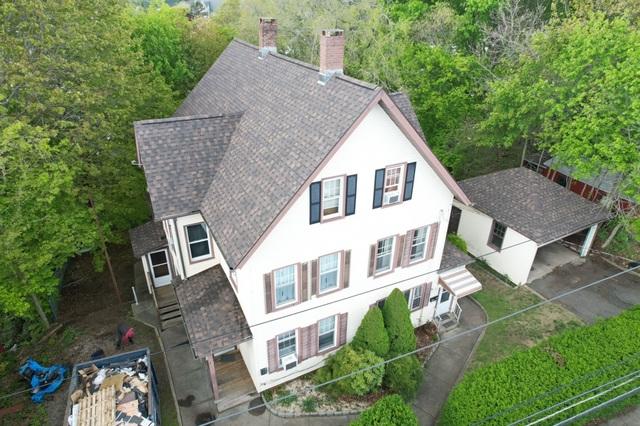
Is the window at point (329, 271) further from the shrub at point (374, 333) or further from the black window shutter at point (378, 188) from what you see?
the black window shutter at point (378, 188)

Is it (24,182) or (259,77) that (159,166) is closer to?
(24,182)

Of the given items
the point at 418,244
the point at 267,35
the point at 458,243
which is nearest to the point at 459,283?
the point at 418,244

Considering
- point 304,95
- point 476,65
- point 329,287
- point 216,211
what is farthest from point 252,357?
point 476,65

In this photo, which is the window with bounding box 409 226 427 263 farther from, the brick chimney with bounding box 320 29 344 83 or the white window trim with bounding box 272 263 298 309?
the brick chimney with bounding box 320 29 344 83

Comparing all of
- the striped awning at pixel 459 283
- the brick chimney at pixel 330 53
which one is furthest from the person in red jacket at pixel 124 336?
the striped awning at pixel 459 283

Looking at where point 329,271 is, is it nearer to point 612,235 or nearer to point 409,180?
point 409,180

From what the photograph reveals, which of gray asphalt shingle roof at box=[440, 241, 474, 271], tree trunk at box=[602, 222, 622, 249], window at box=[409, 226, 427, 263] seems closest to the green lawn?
gray asphalt shingle roof at box=[440, 241, 474, 271]
